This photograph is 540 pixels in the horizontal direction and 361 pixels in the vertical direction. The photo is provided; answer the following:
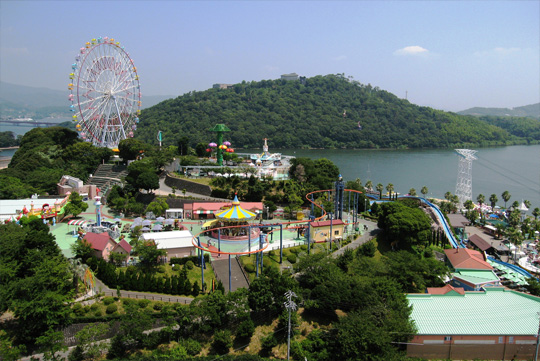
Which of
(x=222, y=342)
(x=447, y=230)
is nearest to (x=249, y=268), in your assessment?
(x=222, y=342)

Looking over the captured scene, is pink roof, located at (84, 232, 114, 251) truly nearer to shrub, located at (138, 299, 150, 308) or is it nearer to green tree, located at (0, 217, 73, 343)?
green tree, located at (0, 217, 73, 343)

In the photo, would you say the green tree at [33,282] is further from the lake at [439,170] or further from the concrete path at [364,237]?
the lake at [439,170]

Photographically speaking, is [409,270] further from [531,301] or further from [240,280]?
[240,280]

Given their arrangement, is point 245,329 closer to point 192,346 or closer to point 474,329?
point 192,346

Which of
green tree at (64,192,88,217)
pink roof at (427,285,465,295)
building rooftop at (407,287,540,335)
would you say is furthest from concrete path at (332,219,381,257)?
green tree at (64,192,88,217)

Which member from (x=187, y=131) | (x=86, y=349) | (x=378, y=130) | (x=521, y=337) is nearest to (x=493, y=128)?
(x=378, y=130)

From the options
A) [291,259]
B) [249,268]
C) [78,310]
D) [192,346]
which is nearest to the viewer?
[192,346]

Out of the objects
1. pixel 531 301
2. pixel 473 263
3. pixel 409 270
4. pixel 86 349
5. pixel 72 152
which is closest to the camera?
pixel 86 349
